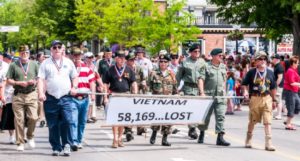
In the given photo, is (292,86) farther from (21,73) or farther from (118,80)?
(21,73)

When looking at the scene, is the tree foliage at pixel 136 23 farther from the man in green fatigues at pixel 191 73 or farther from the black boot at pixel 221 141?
the black boot at pixel 221 141

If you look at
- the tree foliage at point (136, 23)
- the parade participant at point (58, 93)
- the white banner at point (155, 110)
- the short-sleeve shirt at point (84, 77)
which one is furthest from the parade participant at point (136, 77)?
the tree foliage at point (136, 23)

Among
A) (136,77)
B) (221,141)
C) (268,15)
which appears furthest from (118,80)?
(268,15)

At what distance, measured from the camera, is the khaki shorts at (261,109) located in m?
13.7

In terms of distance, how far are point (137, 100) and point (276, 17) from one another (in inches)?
869

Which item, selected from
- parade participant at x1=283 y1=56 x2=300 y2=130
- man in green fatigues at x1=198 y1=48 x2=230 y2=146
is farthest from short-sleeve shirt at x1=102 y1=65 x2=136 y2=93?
parade participant at x1=283 y1=56 x2=300 y2=130

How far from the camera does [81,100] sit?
13.5 meters

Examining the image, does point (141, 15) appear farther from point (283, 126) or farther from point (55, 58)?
point (55, 58)

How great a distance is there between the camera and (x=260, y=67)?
1388 cm

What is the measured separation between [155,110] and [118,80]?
942 mm

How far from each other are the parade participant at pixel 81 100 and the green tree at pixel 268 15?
1734 centimetres

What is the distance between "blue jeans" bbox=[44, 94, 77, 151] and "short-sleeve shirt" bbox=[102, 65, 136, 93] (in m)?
1.40

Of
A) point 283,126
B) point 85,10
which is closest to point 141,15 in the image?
point 85,10

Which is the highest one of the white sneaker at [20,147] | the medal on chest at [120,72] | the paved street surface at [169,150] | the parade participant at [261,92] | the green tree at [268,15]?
the green tree at [268,15]
